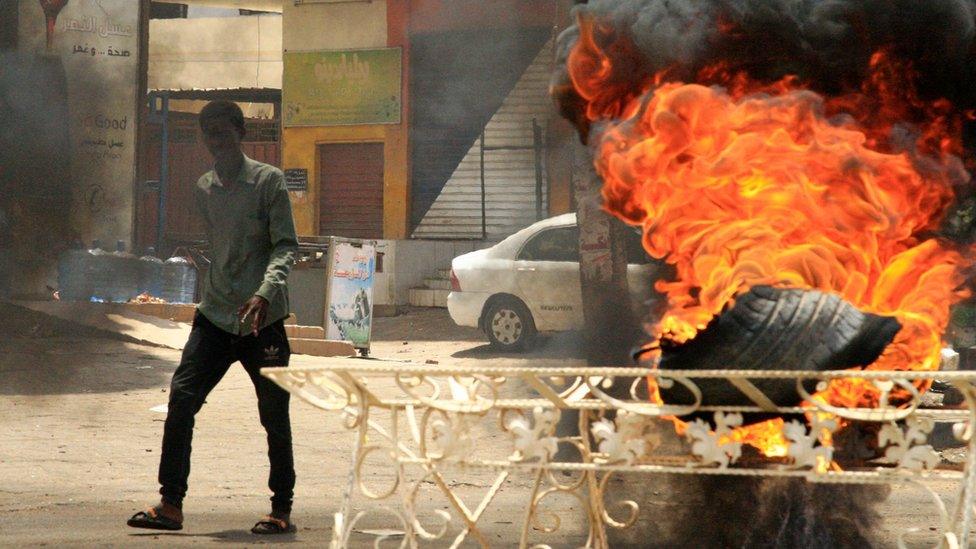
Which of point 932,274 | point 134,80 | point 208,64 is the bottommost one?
point 932,274

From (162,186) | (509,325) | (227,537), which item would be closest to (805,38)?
(227,537)

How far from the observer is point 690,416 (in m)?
3.96

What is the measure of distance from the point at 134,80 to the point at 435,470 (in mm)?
14511

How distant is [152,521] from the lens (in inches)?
213

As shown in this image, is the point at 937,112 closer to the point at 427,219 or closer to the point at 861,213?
the point at 861,213

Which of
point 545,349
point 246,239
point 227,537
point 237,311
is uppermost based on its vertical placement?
point 246,239

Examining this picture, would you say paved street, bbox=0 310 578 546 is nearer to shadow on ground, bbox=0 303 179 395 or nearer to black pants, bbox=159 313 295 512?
shadow on ground, bbox=0 303 179 395

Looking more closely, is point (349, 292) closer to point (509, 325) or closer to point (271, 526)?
point (509, 325)

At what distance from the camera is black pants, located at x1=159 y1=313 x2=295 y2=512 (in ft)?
17.8

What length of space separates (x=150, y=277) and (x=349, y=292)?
324 cm

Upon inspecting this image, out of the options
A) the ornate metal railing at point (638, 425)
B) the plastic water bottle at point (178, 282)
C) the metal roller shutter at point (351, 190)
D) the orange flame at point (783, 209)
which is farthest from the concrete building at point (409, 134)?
the ornate metal railing at point (638, 425)

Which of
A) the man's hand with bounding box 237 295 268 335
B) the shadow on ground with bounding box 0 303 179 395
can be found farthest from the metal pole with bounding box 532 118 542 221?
the man's hand with bounding box 237 295 268 335

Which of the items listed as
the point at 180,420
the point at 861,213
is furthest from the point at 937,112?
the point at 180,420

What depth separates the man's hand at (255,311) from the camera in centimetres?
534
